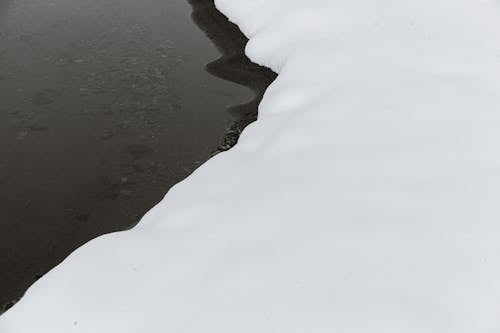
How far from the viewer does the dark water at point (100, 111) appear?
635cm

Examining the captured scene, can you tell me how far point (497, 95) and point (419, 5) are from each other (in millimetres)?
3705

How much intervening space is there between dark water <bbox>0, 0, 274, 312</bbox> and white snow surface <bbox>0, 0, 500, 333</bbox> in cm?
84

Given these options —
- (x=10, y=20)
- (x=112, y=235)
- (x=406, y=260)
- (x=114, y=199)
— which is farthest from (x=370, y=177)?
(x=10, y=20)

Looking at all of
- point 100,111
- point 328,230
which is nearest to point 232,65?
point 100,111

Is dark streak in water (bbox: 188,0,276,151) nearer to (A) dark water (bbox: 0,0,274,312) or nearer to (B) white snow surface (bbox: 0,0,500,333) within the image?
(A) dark water (bbox: 0,0,274,312)

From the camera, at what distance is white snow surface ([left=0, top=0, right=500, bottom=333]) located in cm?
421

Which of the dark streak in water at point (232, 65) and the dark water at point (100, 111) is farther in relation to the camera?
the dark streak in water at point (232, 65)

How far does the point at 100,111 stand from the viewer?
814 cm

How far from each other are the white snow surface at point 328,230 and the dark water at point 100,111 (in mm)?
A: 836

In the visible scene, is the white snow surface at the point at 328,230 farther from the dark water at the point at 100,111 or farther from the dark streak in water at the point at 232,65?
the dark water at the point at 100,111

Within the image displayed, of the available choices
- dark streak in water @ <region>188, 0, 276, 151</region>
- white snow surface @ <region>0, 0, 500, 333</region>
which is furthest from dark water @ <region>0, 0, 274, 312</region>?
white snow surface @ <region>0, 0, 500, 333</region>

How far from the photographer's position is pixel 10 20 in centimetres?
1085

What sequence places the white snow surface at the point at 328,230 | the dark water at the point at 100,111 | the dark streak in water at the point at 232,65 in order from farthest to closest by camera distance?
1. the dark streak in water at the point at 232,65
2. the dark water at the point at 100,111
3. the white snow surface at the point at 328,230

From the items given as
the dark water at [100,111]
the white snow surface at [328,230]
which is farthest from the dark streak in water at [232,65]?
the white snow surface at [328,230]
